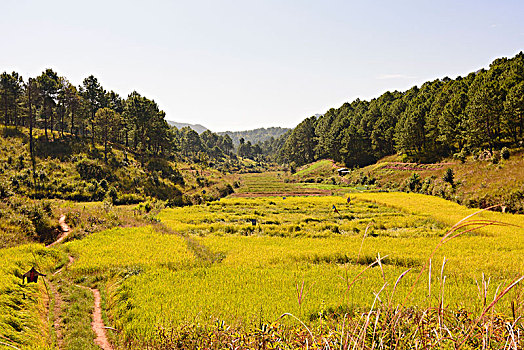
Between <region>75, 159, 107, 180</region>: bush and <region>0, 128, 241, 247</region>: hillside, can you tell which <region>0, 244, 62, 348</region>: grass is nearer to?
<region>0, 128, 241, 247</region>: hillside

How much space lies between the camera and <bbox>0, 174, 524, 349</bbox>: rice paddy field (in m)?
5.49

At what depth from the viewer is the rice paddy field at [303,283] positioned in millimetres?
5492

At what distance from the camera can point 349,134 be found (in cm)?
8781

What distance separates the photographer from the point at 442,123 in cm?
5797

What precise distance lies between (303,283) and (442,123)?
6868 cm

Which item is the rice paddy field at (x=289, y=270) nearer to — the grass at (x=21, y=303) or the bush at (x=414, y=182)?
the grass at (x=21, y=303)

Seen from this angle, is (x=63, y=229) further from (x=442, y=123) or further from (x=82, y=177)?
(x=442, y=123)

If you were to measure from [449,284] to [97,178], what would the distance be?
166 ft

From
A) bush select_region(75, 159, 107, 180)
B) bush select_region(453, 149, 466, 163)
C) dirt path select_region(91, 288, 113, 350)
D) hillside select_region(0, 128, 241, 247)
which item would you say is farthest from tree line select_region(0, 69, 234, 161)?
bush select_region(453, 149, 466, 163)

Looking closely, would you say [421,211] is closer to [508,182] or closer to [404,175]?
[508,182]

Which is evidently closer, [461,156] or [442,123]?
[461,156]

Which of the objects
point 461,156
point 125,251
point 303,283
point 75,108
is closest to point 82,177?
point 75,108

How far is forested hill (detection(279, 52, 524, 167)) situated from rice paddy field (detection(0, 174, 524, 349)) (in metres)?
29.7

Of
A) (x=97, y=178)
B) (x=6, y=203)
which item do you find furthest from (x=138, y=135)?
(x=6, y=203)
